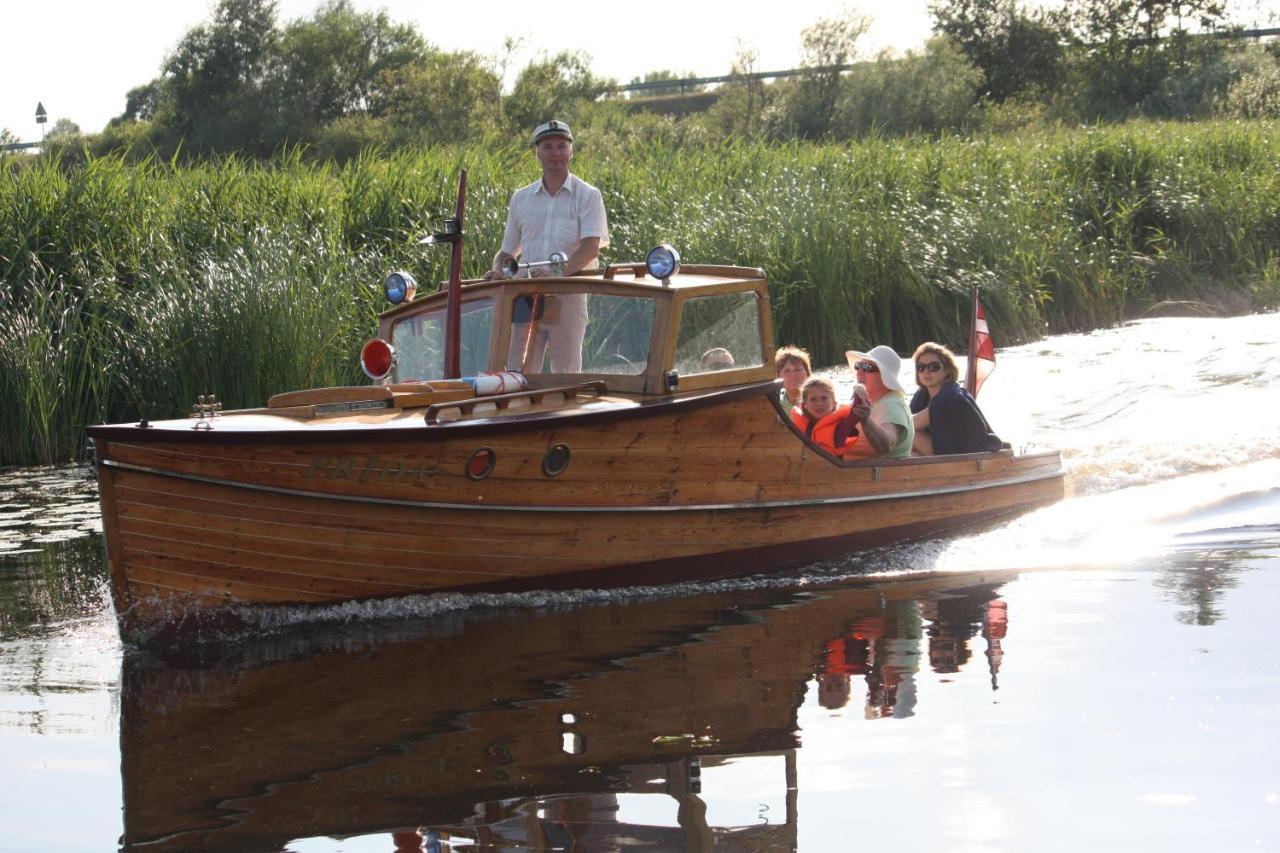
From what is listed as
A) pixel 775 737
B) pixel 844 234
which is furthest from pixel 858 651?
pixel 844 234

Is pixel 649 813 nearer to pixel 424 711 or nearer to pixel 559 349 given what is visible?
pixel 424 711

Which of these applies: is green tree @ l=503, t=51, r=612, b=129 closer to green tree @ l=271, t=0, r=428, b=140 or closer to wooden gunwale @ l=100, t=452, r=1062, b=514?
green tree @ l=271, t=0, r=428, b=140

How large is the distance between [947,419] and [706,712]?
448cm

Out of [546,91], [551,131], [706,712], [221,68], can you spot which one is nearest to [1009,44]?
[546,91]

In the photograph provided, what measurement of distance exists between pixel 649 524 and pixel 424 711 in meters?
2.20

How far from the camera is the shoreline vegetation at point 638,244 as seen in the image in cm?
1249

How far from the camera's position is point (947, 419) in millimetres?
9438

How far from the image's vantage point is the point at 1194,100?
1651 inches

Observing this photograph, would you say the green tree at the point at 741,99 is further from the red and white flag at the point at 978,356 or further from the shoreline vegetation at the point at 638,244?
the red and white flag at the point at 978,356

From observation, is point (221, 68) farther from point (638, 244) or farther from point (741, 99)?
point (638, 244)

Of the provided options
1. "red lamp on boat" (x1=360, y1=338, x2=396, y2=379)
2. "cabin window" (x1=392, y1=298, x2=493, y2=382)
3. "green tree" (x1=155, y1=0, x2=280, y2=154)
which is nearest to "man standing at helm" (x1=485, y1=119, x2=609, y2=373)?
"cabin window" (x1=392, y1=298, x2=493, y2=382)

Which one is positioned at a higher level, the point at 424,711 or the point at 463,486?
the point at 463,486

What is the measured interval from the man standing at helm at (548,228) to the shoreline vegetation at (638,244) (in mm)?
2150

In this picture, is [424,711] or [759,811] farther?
[424,711]
